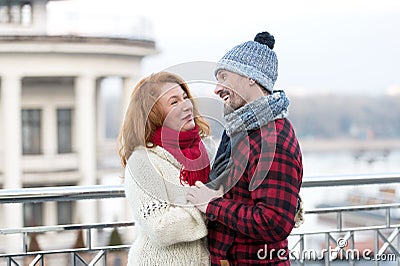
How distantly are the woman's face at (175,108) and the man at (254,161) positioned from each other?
115mm

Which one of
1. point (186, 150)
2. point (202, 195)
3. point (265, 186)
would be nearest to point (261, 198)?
point (265, 186)

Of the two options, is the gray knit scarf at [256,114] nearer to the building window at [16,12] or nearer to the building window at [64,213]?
the building window at [16,12]

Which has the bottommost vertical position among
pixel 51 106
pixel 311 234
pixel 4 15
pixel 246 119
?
pixel 51 106

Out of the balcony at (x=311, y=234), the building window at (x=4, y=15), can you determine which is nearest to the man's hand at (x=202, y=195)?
the balcony at (x=311, y=234)

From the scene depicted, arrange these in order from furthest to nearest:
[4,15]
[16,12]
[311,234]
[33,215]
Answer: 1. [33,215]
2. [16,12]
3. [4,15]
4. [311,234]

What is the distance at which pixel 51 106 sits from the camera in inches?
570

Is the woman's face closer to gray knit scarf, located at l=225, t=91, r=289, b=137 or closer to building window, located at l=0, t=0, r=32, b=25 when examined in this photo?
gray knit scarf, located at l=225, t=91, r=289, b=137

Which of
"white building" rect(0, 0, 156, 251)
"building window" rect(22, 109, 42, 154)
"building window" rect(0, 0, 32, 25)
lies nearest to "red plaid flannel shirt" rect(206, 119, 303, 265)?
"building window" rect(0, 0, 32, 25)

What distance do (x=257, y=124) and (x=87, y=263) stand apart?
135 cm

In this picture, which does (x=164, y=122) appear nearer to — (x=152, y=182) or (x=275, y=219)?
(x=152, y=182)

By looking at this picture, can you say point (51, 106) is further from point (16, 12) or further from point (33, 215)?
point (33, 215)

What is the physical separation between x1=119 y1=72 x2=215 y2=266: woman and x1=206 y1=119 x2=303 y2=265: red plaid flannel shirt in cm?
10

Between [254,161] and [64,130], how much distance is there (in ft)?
45.9

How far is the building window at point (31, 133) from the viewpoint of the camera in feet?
48.5
